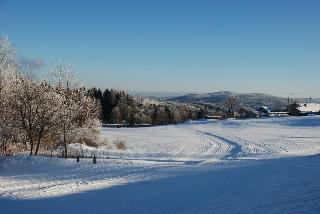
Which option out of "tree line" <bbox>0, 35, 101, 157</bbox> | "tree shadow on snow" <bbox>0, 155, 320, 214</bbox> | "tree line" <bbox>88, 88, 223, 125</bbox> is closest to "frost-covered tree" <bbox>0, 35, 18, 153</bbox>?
"tree line" <bbox>0, 35, 101, 157</bbox>

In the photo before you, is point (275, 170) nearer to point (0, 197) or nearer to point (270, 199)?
point (270, 199)

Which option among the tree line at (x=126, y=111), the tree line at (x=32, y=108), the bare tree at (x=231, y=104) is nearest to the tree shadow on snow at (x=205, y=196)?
the tree line at (x=32, y=108)

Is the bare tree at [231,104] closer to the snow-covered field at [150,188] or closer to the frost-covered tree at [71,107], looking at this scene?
the frost-covered tree at [71,107]

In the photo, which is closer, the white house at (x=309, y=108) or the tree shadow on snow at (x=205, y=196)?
the tree shadow on snow at (x=205, y=196)

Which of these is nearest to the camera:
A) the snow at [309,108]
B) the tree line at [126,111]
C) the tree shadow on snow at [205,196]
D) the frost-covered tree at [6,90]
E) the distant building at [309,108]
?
the tree shadow on snow at [205,196]

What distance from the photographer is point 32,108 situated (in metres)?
40.0

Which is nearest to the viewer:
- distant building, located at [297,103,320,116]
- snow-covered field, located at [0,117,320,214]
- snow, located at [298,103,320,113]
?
snow-covered field, located at [0,117,320,214]

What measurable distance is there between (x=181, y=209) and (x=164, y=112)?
128047mm

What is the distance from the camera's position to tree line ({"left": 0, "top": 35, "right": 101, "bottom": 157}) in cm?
3916

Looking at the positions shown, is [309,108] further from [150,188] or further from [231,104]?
[150,188]

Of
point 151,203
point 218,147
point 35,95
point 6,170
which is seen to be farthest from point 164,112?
point 151,203

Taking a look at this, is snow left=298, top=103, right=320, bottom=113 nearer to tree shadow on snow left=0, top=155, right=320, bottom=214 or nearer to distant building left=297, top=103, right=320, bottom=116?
distant building left=297, top=103, right=320, bottom=116

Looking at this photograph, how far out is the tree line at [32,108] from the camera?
3916 centimetres

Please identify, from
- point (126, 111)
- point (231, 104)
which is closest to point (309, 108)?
point (231, 104)
